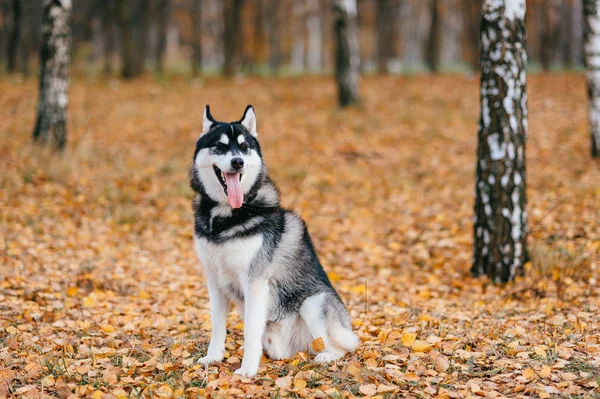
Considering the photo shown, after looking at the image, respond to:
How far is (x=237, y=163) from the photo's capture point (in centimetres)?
450

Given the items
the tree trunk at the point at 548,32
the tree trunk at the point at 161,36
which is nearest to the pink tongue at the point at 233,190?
the tree trunk at the point at 161,36

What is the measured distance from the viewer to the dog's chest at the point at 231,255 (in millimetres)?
4598

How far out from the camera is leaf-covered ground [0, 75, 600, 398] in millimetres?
4617

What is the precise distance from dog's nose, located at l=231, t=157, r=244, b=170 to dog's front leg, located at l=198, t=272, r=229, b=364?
1.09 metres

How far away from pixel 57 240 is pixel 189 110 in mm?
10379

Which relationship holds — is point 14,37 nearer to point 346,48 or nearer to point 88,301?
point 346,48

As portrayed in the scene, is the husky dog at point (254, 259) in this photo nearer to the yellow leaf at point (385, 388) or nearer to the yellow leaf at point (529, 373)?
the yellow leaf at point (385, 388)

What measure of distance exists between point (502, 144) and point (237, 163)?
4.26 m

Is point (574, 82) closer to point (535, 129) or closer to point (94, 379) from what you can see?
point (535, 129)

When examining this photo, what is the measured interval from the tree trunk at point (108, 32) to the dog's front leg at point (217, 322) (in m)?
24.0

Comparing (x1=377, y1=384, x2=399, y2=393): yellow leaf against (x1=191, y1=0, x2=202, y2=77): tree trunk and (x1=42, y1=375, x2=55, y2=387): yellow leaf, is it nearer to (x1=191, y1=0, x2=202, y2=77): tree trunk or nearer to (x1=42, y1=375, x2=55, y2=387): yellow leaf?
(x1=42, y1=375, x2=55, y2=387): yellow leaf

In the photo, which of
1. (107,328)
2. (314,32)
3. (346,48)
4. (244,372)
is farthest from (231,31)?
(244,372)

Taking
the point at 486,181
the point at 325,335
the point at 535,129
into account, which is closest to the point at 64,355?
the point at 325,335

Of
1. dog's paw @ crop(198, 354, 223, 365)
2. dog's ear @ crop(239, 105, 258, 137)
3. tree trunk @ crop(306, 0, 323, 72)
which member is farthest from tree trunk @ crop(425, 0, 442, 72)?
dog's paw @ crop(198, 354, 223, 365)
